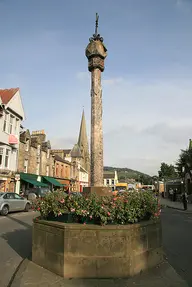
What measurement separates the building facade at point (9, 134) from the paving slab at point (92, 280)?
19.2 metres

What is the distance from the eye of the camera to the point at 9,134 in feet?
77.5

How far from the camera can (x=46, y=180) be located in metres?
32.0

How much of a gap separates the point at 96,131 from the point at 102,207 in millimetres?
3227

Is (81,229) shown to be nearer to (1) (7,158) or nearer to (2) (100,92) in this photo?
(2) (100,92)

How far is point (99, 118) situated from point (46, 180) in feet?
85.7

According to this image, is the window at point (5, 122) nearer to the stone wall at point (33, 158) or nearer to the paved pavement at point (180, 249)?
the stone wall at point (33, 158)

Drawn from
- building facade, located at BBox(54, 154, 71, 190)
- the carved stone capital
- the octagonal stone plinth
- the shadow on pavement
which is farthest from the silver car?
building facade, located at BBox(54, 154, 71, 190)

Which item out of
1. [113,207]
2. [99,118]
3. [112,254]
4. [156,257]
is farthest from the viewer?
[99,118]

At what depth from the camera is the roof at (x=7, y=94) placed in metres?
23.3

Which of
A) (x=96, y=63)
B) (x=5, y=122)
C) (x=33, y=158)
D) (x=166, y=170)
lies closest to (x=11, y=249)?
(x=96, y=63)

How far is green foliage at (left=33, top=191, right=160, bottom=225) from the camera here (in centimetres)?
465

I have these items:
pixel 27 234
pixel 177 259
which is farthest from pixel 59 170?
pixel 177 259

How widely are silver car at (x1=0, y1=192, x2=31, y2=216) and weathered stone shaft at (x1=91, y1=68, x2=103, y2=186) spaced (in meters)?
9.70

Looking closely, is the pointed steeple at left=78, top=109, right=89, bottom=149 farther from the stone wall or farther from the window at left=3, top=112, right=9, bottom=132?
the window at left=3, top=112, right=9, bottom=132
